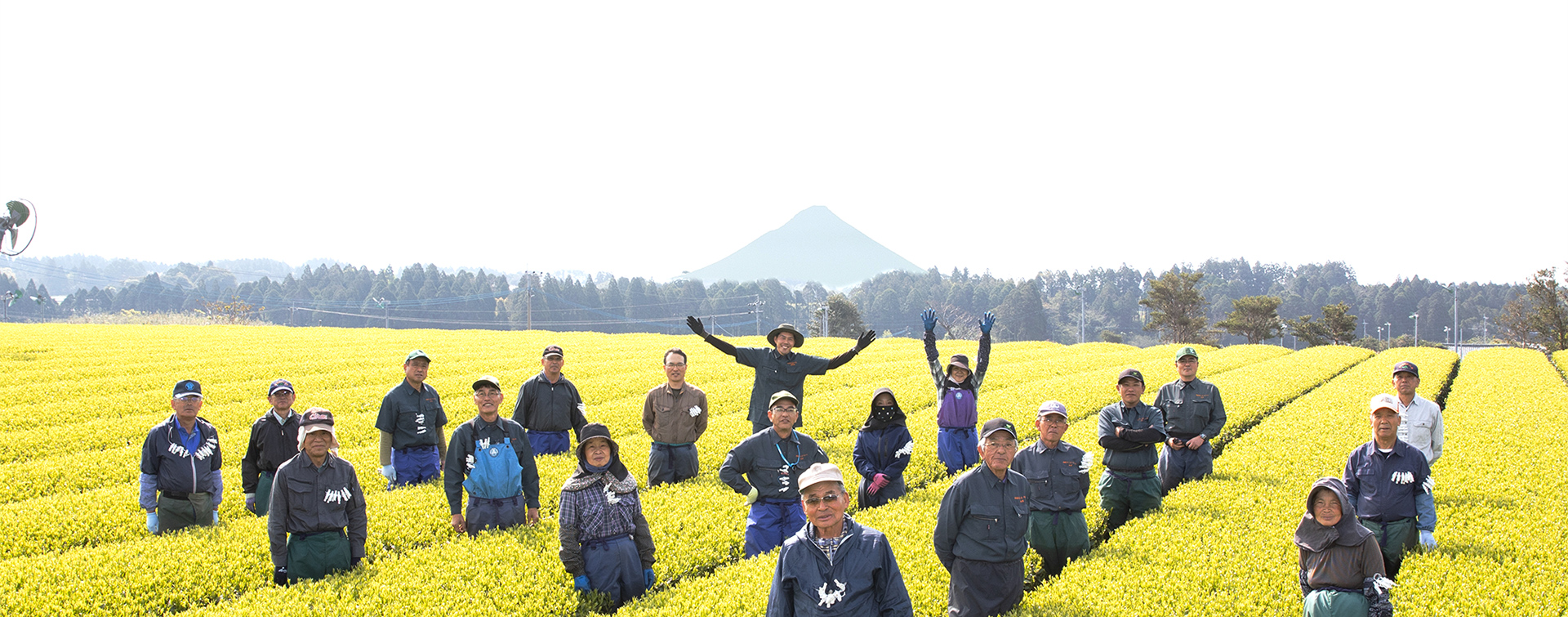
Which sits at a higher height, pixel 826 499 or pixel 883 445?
pixel 826 499

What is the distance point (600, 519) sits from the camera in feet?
21.4

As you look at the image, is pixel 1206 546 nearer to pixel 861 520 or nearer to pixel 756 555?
pixel 861 520

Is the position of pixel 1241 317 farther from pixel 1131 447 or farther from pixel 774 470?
pixel 774 470

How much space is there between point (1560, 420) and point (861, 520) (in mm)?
16751

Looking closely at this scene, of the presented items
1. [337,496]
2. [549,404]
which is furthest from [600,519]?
[549,404]

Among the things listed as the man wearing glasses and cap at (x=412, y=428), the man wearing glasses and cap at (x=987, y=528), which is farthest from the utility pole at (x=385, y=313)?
the man wearing glasses and cap at (x=987, y=528)

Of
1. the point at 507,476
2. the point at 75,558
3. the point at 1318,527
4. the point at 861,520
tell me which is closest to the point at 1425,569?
the point at 1318,527

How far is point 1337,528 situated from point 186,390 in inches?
427

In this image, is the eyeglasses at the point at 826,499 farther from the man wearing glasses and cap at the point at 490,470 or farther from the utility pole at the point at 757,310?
the utility pole at the point at 757,310

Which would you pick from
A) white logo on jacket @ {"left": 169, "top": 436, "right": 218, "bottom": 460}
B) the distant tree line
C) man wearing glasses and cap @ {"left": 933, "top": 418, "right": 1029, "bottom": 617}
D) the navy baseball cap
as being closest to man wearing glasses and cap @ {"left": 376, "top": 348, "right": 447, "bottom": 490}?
white logo on jacket @ {"left": 169, "top": 436, "right": 218, "bottom": 460}

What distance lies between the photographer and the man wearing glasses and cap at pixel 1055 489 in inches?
289

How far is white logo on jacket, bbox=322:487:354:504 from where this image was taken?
22.5 ft

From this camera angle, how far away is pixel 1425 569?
7152 mm

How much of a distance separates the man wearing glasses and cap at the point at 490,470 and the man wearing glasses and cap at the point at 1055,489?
494 centimetres
